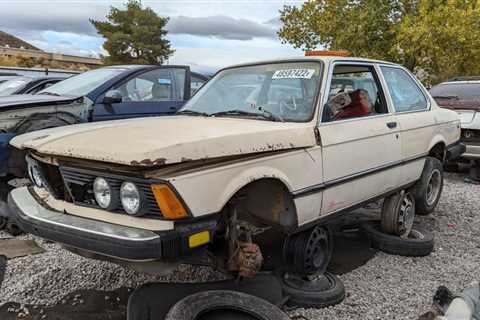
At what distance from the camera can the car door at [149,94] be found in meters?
5.72

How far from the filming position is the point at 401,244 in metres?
4.24

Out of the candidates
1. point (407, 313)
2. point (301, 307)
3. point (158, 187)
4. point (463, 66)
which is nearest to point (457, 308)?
point (407, 313)

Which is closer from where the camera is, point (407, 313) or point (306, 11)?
point (407, 313)

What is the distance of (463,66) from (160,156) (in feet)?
58.8

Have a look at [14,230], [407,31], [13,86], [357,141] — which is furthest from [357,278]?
[407,31]

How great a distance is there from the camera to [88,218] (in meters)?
2.62

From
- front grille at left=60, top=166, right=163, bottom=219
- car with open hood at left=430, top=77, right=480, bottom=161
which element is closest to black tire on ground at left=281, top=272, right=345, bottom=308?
front grille at left=60, top=166, right=163, bottom=219

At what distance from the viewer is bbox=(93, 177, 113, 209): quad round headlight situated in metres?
2.52

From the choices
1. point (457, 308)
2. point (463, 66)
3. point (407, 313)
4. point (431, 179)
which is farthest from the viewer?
point (463, 66)

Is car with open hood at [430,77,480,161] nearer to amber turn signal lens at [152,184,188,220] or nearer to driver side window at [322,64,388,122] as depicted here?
driver side window at [322,64,388,122]

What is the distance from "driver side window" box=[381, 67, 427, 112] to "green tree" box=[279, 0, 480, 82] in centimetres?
1155

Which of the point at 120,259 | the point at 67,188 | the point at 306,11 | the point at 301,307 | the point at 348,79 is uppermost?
the point at 306,11

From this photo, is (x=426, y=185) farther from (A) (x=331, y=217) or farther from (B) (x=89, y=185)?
Result: (B) (x=89, y=185)

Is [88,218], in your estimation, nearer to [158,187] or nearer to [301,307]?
[158,187]
